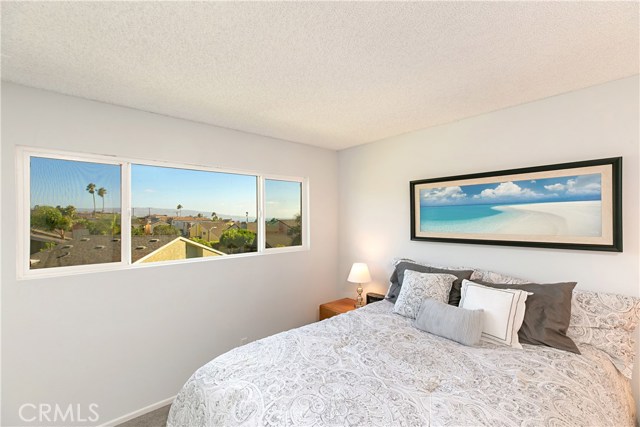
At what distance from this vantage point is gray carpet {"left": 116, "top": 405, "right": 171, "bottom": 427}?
214cm

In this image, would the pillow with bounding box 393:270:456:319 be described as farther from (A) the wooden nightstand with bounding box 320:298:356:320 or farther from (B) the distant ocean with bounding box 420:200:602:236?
(A) the wooden nightstand with bounding box 320:298:356:320

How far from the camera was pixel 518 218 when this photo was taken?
2.29 meters

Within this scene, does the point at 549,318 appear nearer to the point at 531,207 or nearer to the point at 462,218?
the point at 531,207

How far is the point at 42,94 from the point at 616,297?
4.14 metres

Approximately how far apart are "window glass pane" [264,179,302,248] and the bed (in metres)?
1.52

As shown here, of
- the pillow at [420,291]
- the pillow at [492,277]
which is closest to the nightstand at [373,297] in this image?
the pillow at [420,291]

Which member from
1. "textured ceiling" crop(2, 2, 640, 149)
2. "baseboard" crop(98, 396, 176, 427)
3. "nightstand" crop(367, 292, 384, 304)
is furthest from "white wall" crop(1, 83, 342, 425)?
"nightstand" crop(367, 292, 384, 304)

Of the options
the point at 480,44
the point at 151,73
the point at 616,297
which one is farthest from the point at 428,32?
A: the point at 616,297

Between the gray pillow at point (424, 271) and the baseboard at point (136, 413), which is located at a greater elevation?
the gray pillow at point (424, 271)

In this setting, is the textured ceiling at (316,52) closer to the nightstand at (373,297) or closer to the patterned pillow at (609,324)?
the patterned pillow at (609,324)

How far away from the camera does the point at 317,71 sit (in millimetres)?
1760

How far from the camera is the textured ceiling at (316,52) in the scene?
49.4 inches

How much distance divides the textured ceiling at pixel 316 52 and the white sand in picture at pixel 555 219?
34.6 inches

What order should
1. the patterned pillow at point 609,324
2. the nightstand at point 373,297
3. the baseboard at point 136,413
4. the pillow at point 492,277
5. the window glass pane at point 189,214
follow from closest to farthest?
the patterned pillow at point 609,324 < the baseboard at point 136,413 < the pillow at point 492,277 < the window glass pane at point 189,214 < the nightstand at point 373,297
